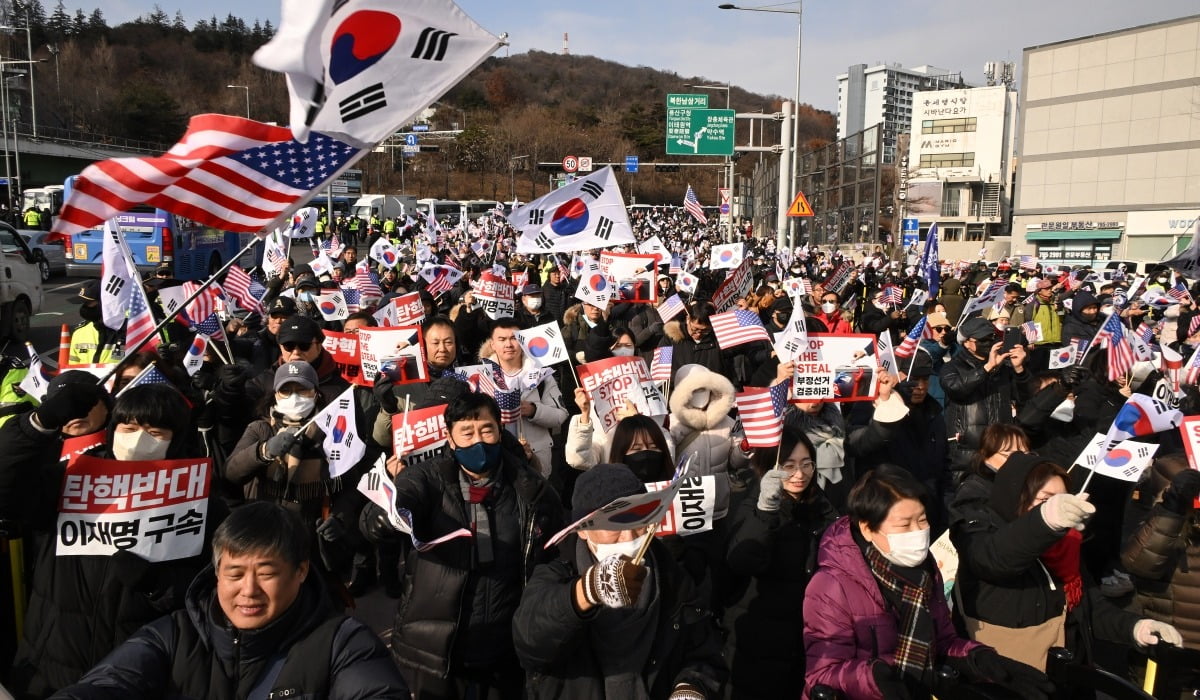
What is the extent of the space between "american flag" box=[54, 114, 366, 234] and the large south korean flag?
4.90m

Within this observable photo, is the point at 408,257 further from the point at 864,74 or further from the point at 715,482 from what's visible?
the point at 864,74

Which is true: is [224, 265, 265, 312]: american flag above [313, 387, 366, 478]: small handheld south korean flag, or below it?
above

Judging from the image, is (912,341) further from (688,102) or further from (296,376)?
(688,102)

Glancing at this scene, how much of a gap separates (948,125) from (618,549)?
3229 inches

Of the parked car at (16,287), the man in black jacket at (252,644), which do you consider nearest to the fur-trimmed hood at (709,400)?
the man in black jacket at (252,644)

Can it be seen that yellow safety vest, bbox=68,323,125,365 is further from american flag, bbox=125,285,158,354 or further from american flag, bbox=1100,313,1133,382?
american flag, bbox=1100,313,1133,382

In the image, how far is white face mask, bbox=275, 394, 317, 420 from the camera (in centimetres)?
431

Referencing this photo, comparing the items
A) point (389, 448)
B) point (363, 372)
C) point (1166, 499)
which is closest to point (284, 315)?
point (363, 372)

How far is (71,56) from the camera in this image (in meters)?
93.5

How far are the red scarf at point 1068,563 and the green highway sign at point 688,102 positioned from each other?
25.6 meters

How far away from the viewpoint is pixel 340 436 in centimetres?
407

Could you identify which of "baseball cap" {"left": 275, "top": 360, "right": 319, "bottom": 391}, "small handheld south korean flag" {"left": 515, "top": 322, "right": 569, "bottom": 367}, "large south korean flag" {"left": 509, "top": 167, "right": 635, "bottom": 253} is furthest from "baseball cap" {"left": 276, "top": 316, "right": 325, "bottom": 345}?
"large south korean flag" {"left": 509, "top": 167, "right": 635, "bottom": 253}

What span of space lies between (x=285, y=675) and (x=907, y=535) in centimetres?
188

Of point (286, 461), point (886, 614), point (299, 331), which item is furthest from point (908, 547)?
point (299, 331)
